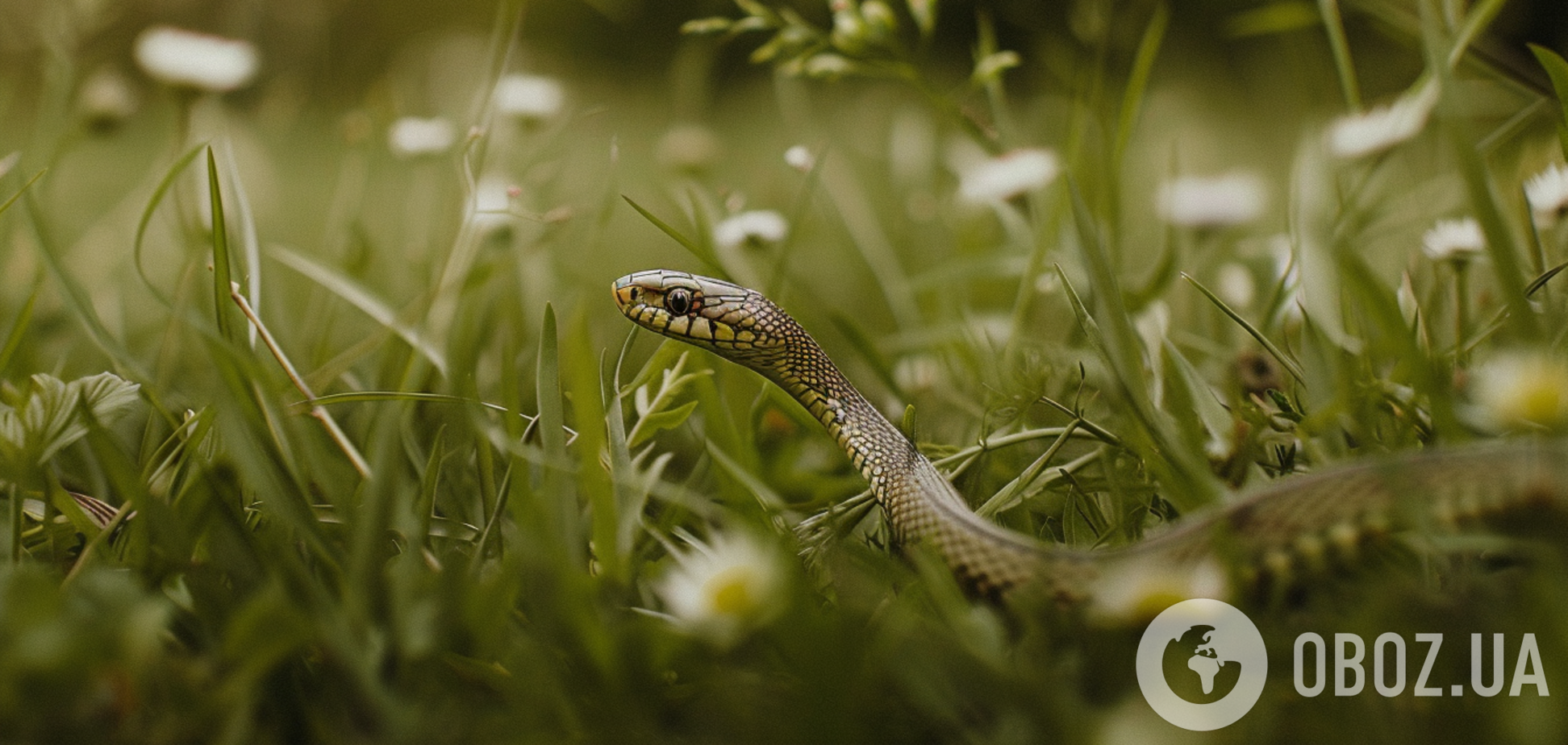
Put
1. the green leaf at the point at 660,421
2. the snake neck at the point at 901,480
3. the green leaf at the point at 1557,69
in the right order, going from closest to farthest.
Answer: the snake neck at the point at 901,480, the green leaf at the point at 660,421, the green leaf at the point at 1557,69

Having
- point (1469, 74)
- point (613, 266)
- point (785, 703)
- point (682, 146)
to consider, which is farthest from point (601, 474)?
point (1469, 74)

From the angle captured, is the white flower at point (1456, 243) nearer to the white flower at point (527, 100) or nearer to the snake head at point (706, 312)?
the snake head at point (706, 312)

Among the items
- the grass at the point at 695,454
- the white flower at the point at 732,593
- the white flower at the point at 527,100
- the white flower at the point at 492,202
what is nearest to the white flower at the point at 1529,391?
the grass at the point at 695,454

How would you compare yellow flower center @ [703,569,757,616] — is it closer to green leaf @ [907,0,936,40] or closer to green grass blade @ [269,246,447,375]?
green grass blade @ [269,246,447,375]

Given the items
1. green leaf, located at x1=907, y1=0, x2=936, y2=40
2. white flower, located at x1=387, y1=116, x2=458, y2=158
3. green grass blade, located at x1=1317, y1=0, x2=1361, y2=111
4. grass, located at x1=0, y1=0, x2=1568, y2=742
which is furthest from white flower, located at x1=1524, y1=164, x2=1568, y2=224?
white flower, located at x1=387, y1=116, x2=458, y2=158

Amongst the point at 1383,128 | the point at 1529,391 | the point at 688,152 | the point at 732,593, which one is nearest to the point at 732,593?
the point at 732,593

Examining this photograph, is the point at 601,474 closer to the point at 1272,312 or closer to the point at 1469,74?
the point at 1272,312

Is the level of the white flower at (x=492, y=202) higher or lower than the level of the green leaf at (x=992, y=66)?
lower
